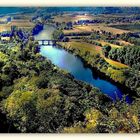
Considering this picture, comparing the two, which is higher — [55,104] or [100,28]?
[100,28]

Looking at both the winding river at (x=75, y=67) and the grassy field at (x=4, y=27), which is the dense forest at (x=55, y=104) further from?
the grassy field at (x=4, y=27)

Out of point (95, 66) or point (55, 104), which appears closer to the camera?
point (55, 104)

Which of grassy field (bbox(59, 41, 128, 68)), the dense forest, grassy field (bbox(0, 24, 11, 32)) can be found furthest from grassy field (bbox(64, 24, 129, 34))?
Answer: grassy field (bbox(0, 24, 11, 32))

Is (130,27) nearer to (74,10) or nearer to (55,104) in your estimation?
(74,10)

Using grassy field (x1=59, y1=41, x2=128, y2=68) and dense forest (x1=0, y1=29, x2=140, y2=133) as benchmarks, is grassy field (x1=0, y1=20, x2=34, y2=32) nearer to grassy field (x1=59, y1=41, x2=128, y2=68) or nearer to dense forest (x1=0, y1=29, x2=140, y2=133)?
dense forest (x1=0, y1=29, x2=140, y2=133)

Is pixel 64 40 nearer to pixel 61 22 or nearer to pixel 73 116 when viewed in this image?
pixel 61 22

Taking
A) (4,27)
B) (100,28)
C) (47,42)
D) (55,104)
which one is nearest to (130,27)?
(100,28)

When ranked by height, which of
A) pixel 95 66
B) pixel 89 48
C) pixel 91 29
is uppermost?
pixel 91 29

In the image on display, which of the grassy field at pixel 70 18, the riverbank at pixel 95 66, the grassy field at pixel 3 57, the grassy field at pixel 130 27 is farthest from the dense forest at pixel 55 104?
the grassy field at pixel 130 27
